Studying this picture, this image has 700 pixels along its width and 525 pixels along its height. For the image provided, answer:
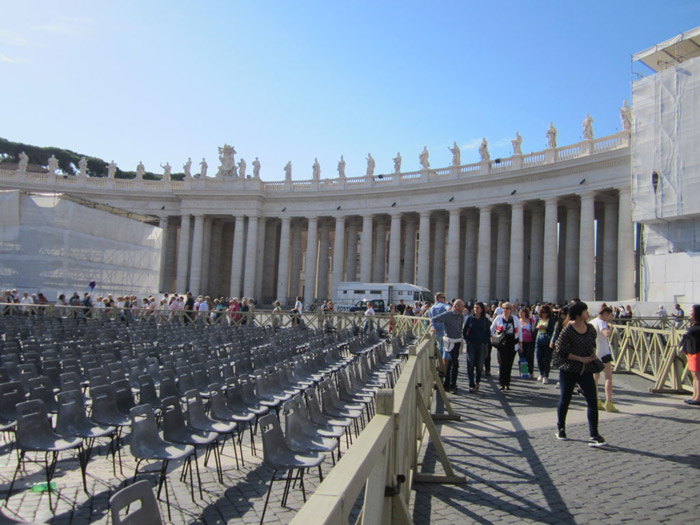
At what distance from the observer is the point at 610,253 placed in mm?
36625

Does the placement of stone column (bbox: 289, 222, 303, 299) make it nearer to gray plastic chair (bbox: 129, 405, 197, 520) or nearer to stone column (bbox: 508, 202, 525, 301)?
stone column (bbox: 508, 202, 525, 301)

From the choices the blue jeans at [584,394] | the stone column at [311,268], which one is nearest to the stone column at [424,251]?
the stone column at [311,268]

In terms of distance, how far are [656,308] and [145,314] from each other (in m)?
27.0

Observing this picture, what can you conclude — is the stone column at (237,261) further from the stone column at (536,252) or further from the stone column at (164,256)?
the stone column at (536,252)

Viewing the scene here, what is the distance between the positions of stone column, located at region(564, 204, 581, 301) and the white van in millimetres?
10315

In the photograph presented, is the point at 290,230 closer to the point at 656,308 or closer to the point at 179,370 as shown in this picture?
the point at 656,308

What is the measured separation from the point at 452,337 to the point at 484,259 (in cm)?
2963

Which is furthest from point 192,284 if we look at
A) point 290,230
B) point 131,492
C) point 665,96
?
point 131,492

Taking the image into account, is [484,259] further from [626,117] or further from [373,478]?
[373,478]

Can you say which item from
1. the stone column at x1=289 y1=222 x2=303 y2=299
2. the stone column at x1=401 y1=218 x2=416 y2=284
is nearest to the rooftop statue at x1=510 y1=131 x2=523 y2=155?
the stone column at x1=401 y1=218 x2=416 y2=284

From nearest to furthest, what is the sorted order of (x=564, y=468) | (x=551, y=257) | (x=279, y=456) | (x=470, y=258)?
1. (x=279, y=456)
2. (x=564, y=468)
3. (x=551, y=257)
4. (x=470, y=258)

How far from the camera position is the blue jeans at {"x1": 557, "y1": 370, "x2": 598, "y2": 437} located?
745cm

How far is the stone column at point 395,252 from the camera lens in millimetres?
44938

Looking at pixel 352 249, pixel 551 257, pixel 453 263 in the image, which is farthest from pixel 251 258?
pixel 551 257
